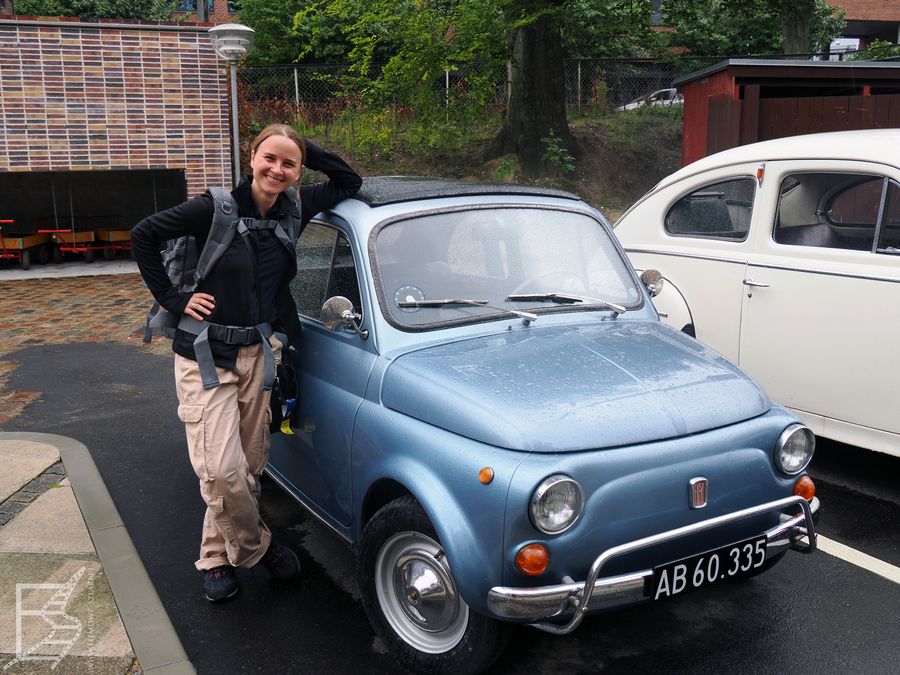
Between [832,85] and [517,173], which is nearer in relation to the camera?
[832,85]

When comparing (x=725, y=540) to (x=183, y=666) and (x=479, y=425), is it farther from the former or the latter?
(x=183, y=666)

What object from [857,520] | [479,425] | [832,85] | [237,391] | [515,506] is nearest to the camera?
[515,506]

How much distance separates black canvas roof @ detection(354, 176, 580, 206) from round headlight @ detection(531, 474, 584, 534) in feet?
5.85

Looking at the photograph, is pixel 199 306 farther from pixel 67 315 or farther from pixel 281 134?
pixel 67 315

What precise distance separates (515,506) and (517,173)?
1664 cm

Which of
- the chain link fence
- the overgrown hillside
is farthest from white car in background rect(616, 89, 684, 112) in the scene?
the overgrown hillside

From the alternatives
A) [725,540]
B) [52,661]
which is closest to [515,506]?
[725,540]

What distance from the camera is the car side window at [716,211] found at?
19.0 feet

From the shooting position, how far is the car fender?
2.88 m

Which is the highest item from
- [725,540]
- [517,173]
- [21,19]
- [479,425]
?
[21,19]

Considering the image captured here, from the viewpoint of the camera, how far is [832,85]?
1184cm

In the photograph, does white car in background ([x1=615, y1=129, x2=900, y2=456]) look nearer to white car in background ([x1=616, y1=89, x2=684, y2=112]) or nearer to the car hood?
the car hood

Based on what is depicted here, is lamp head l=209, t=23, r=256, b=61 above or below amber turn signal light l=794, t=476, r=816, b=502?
above

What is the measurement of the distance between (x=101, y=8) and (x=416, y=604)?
27451 mm
